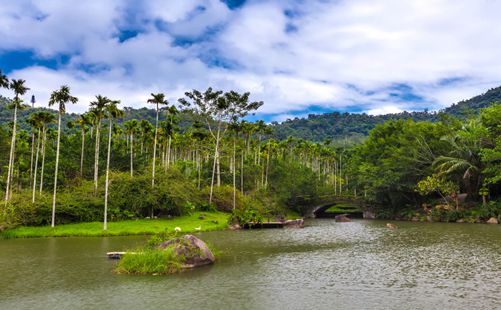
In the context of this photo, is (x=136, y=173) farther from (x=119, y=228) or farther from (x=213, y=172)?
(x=119, y=228)

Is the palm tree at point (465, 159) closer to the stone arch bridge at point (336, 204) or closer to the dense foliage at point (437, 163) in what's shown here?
the dense foliage at point (437, 163)

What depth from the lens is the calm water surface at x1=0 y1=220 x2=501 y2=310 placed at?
20906 millimetres

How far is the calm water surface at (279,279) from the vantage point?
2091 cm

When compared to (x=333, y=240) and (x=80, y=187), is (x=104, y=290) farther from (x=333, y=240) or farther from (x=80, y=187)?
(x=80, y=187)

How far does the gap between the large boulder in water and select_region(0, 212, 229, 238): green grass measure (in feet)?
52.5

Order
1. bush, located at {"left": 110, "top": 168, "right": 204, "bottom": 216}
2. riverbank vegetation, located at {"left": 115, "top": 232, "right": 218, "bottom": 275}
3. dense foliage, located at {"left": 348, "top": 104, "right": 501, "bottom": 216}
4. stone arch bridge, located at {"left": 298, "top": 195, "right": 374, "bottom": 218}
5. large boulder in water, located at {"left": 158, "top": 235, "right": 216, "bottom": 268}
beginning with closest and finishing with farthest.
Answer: riverbank vegetation, located at {"left": 115, "top": 232, "right": 218, "bottom": 275}
large boulder in water, located at {"left": 158, "top": 235, "right": 216, "bottom": 268}
bush, located at {"left": 110, "top": 168, "right": 204, "bottom": 216}
dense foliage, located at {"left": 348, "top": 104, "right": 501, "bottom": 216}
stone arch bridge, located at {"left": 298, "top": 195, "right": 374, "bottom": 218}

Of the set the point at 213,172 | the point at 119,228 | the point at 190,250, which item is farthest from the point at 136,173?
the point at 190,250

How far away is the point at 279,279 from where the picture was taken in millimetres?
26328

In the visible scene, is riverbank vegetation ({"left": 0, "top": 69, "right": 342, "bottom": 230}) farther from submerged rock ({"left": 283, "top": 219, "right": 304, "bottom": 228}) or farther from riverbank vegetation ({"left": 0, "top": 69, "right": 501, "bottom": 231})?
submerged rock ({"left": 283, "top": 219, "right": 304, "bottom": 228})

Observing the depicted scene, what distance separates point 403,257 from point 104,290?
22.7m

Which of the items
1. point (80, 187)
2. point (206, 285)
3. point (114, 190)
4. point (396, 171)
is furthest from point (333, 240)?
point (396, 171)

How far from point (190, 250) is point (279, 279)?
7.42 metres

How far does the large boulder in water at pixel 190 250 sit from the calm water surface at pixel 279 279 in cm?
100

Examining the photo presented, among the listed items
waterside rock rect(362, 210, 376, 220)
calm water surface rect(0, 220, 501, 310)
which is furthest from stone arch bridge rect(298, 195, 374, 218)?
calm water surface rect(0, 220, 501, 310)
